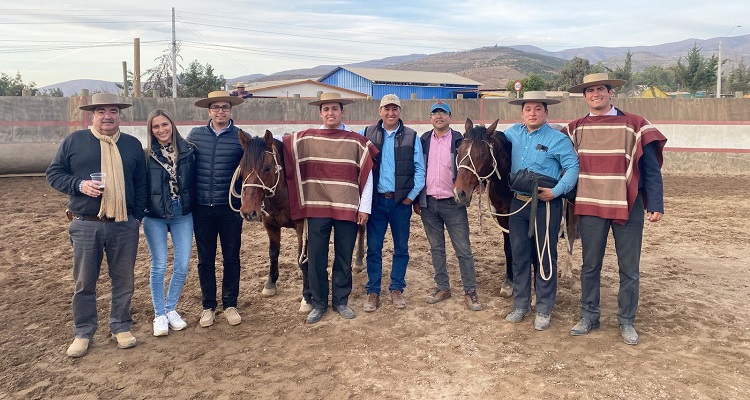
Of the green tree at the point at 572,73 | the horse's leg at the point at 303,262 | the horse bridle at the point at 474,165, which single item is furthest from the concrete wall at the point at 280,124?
the green tree at the point at 572,73

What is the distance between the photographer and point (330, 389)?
143 inches

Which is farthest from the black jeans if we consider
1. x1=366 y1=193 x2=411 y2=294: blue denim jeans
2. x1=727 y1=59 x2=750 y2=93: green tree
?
x1=727 y1=59 x2=750 y2=93: green tree

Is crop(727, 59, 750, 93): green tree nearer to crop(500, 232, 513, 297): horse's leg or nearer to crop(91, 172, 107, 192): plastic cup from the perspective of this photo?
crop(500, 232, 513, 297): horse's leg

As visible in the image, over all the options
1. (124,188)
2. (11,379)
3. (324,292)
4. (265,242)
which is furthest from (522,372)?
(265,242)

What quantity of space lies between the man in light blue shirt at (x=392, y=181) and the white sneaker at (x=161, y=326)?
5.72 feet

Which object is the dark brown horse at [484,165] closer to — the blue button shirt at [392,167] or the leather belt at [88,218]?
the blue button shirt at [392,167]

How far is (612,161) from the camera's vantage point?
419cm

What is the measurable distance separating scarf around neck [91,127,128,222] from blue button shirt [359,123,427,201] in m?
2.16

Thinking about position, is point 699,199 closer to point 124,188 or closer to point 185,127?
point 124,188

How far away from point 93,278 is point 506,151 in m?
3.63

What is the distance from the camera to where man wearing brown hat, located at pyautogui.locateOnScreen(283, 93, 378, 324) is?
4.75 meters

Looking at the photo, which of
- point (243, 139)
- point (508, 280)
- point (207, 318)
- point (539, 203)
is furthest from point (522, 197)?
point (207, 318)

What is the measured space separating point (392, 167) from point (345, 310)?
1.38m

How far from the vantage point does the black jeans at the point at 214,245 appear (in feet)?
15.0
